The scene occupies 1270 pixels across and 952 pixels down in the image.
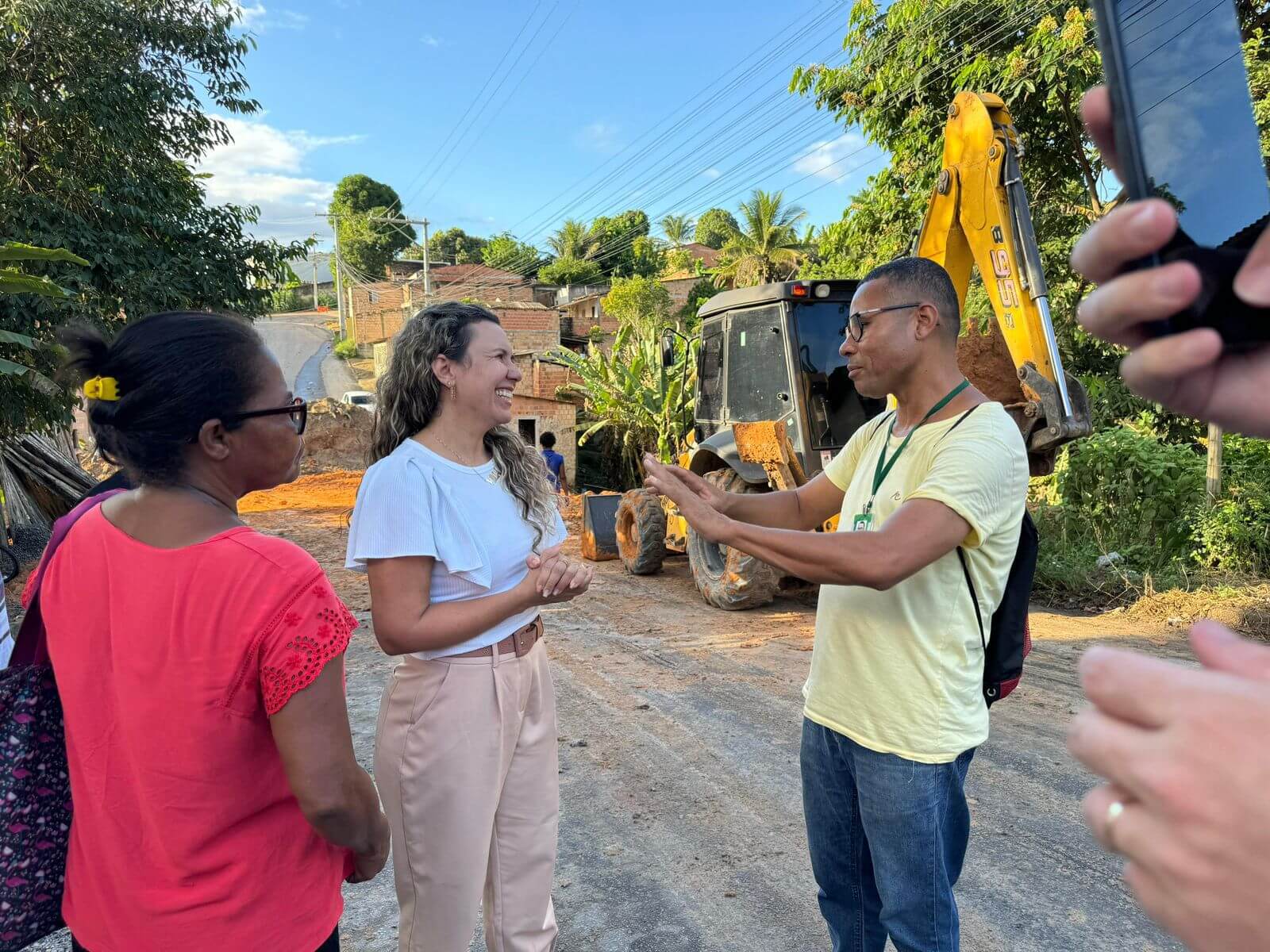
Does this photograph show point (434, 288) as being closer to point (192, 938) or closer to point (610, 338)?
point (610, 338)

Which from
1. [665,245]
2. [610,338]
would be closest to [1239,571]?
[610,338]

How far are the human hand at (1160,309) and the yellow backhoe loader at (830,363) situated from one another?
4.75 meters

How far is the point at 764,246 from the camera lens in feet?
97.5

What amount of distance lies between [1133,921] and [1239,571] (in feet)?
17.8

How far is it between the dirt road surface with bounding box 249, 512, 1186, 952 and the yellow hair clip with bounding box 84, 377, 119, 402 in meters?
2.17

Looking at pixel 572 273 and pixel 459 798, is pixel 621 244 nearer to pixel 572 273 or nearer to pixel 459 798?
pixel 572 273

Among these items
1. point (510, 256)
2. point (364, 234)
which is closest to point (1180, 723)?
point (510, 256)

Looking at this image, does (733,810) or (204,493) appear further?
(733,810)

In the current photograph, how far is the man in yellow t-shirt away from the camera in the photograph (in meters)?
1.75

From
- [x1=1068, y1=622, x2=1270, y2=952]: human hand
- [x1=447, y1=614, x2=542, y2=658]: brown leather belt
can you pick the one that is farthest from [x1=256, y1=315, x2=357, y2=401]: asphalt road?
[x1=1068, y1=622, x2=1270, y2=952]: human hand

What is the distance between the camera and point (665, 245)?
45.5 m

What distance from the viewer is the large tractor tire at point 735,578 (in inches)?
262

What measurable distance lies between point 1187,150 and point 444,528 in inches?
66.0

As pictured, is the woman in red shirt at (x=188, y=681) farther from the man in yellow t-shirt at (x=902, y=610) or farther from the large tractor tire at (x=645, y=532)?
the large tractor tire at (x=645, y=532)
